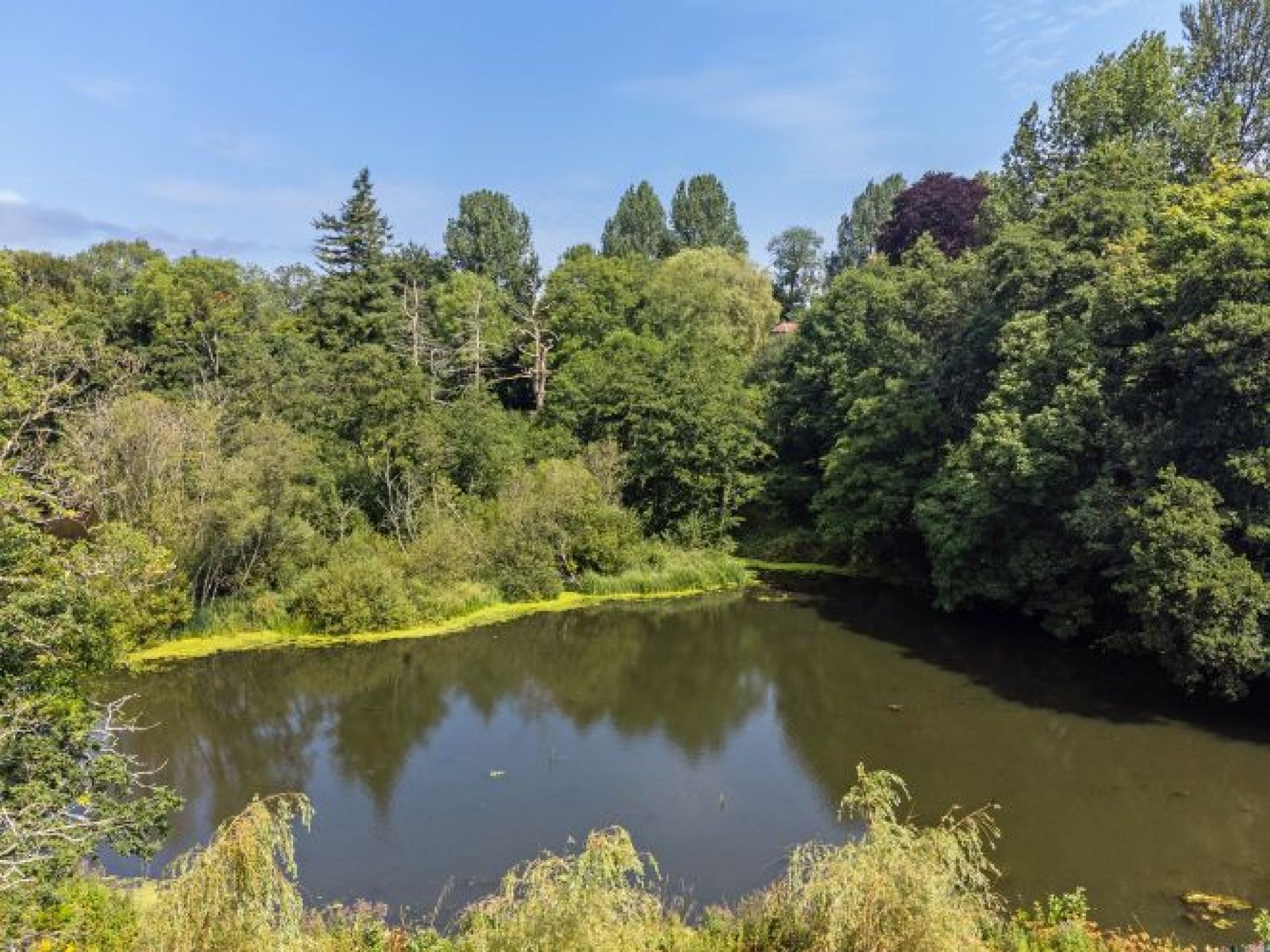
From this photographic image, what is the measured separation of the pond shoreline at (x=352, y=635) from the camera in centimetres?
2325

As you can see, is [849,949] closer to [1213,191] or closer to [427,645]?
[427,645]

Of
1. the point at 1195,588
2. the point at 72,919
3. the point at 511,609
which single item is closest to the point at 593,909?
→ the point at 72,919

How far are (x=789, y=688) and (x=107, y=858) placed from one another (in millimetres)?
14352

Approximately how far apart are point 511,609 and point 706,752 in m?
10.9

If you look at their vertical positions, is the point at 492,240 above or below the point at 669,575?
above

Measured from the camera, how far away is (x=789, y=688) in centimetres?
2219

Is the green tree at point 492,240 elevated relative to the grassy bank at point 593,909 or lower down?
elevated

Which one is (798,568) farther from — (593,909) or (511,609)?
(593,909)

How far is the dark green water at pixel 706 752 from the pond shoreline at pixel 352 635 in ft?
1.90

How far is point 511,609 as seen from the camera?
91.7ft

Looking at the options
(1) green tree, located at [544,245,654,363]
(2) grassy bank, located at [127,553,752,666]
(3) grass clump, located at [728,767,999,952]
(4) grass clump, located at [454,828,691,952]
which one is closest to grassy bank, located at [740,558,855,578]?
(2) grassy bank, located at [127,553,752,666]

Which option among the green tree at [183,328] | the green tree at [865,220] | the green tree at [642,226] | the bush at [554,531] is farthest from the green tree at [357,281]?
the green tree at [865,220]

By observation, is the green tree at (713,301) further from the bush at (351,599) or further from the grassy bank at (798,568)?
the bush at (351,599)

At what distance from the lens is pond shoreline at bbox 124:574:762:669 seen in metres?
23.2
